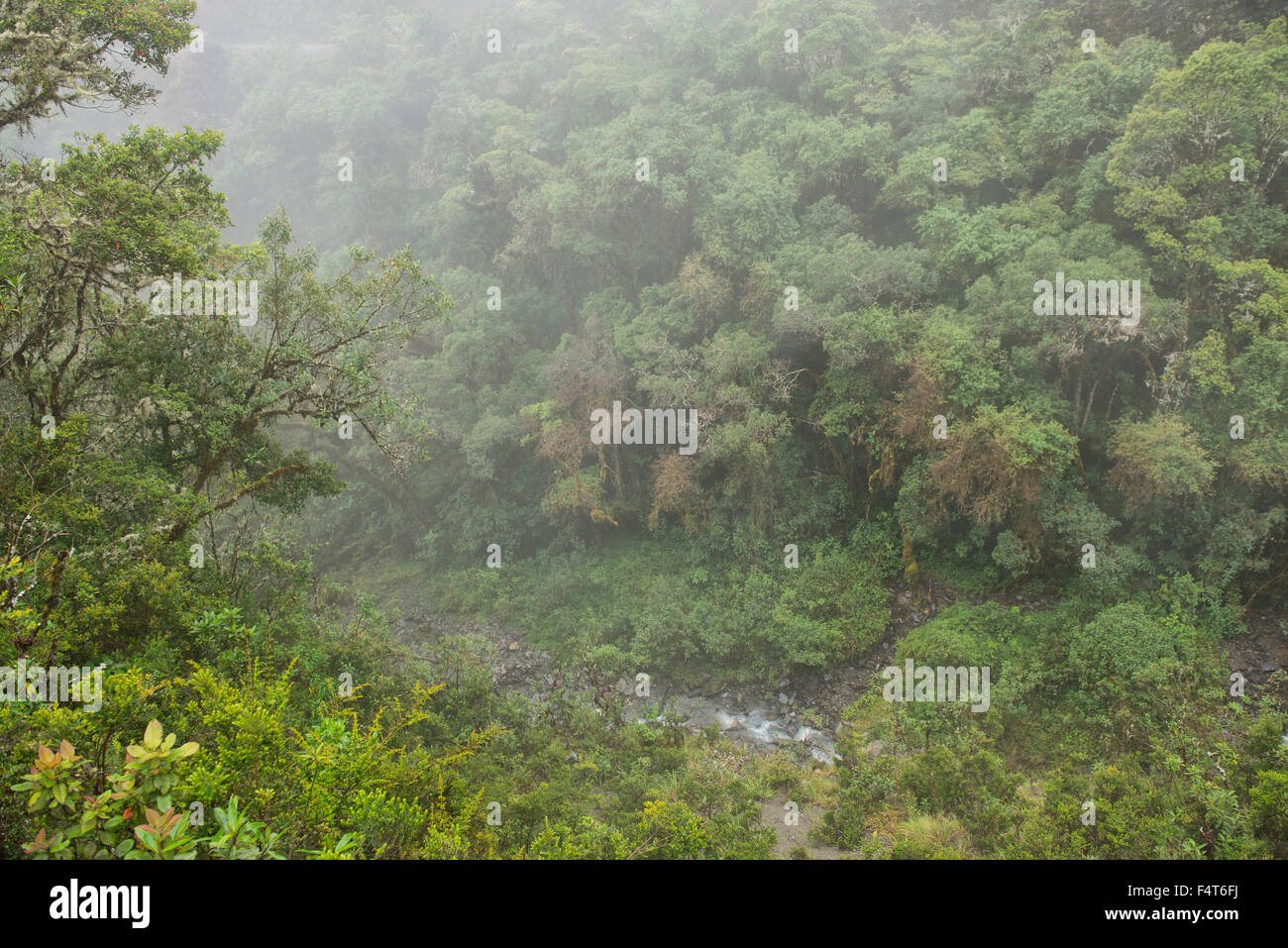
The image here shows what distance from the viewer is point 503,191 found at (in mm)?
20453

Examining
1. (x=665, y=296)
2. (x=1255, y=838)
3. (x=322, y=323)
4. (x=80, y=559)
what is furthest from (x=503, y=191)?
(x=1255, y=838)

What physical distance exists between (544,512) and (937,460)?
10.4 meters

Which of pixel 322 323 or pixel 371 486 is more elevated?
pixel 322 323

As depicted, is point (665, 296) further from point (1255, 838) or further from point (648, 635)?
point (1255, 838)

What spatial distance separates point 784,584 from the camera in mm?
14617

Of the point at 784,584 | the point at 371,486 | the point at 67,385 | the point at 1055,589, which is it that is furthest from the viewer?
the point at 371,486

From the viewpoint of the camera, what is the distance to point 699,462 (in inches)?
608

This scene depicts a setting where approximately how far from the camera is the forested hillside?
634 centimetres

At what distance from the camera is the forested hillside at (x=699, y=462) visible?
6.34m

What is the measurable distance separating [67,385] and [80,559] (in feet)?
9.22

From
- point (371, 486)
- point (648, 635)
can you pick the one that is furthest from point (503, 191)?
point (648, 635)

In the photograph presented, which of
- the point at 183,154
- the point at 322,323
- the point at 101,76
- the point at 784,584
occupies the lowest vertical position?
the point at 784,584

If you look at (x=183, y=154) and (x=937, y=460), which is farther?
(x=937, y=460)

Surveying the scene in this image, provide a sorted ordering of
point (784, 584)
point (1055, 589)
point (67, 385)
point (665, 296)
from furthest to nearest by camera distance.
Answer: point (665, 296) → point (784, 584) → point (1055, 589) → point (67, 385)
